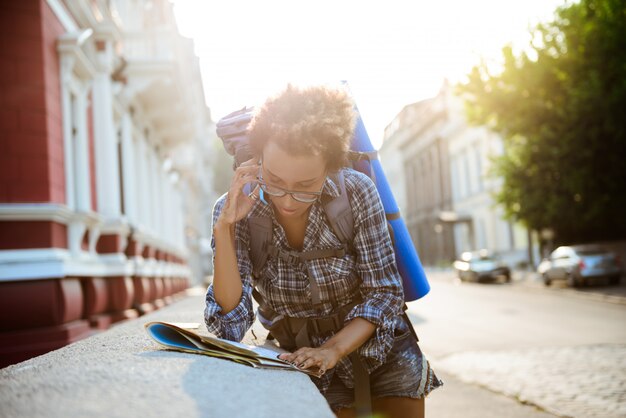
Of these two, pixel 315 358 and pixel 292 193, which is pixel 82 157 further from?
pixel 315 358

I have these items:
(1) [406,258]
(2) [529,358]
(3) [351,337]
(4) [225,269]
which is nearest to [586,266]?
(2) [529,358]

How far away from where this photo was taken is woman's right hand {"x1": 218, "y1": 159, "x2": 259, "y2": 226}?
2475 millimetres

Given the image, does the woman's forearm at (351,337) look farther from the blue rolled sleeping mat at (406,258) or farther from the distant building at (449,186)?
the distant building at (449,186)

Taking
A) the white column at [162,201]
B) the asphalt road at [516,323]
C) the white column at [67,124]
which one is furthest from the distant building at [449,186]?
the white column at [67,124]

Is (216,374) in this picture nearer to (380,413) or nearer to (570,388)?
(380,413)

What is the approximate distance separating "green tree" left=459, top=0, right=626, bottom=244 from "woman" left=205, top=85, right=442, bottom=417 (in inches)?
767

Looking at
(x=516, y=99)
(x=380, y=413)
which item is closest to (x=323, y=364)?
(x=380, y=413)

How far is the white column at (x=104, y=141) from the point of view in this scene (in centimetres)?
1119

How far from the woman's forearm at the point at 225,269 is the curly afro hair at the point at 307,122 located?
0.32m

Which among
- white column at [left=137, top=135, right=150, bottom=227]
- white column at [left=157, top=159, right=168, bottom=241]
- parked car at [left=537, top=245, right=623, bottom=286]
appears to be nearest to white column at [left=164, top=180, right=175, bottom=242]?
white column at [left=157, top=159, right=168, bottom=241]

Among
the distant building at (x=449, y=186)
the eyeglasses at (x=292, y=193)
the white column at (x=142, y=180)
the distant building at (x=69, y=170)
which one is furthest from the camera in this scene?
the distant building at (x=449, y=186)

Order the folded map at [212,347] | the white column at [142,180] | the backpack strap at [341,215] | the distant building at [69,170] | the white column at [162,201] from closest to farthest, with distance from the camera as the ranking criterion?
the folded map at [212,347] → the backpack strap at [341,215] → the distant building at [69,170] → the white column at [142,180] → the white column at [162,201]

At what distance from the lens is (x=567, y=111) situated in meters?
21.6

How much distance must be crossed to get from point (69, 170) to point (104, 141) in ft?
8.48
